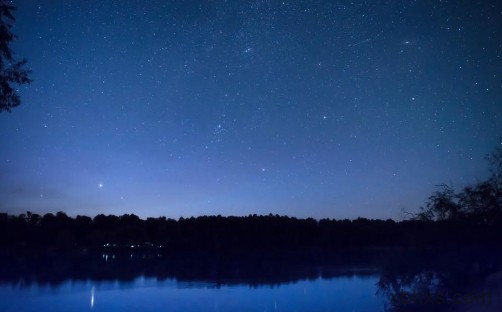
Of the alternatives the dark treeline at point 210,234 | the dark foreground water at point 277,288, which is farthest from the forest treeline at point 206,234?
the dark foreground water at point 277,288

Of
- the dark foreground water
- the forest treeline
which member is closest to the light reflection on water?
the dark foreground water

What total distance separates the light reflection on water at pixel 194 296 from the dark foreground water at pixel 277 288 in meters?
0.06

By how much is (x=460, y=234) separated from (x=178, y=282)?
2919cm

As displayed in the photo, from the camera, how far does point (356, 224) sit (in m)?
105

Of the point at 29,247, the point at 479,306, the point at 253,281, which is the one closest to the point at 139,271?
the point at 253,281

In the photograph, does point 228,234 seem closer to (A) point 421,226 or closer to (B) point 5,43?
(A) point 421,226

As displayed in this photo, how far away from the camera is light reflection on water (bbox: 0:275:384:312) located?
27.3 metres

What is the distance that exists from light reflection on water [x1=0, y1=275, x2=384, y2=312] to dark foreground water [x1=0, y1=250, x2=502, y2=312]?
0.06m

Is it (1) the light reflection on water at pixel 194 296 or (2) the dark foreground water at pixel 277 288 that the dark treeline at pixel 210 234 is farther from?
(1) the light reflection on water at pixel 194 296

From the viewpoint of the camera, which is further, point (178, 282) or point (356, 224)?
point (356, 224)

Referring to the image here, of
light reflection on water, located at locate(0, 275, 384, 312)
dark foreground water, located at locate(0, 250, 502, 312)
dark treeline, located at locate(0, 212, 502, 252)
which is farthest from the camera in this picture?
dark treeline, located at locate(0, 212, 502, 252)

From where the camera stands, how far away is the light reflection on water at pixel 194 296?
27.3m

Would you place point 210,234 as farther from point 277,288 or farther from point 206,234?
point 277,288

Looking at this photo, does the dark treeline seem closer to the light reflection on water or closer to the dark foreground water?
the dark foreground water
